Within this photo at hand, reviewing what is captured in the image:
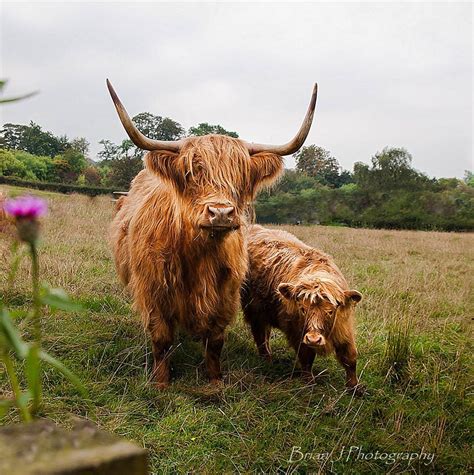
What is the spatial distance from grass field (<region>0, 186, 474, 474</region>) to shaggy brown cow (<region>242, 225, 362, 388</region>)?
253 millimetres

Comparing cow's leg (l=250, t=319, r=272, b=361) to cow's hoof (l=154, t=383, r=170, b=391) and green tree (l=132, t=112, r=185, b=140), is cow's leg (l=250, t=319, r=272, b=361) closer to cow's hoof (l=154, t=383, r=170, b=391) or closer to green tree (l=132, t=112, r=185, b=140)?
cow's hoof (l=154, t=383, r=170, b=391)

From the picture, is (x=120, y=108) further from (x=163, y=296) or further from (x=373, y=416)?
(x=373, y=416)

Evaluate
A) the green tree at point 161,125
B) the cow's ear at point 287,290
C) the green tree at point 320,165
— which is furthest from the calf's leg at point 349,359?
the green tree at point 320,165

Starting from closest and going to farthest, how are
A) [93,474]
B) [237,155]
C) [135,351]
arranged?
[93,474] → [237,155] → [135,351]

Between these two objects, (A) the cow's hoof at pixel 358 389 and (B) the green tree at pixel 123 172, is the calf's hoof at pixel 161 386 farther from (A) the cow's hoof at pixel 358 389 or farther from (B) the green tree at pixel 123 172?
(B) the green tree at pixel 123 172

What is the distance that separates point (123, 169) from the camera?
1070 inches

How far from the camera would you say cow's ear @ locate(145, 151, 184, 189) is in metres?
4.07

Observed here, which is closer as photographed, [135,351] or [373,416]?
[373,416]

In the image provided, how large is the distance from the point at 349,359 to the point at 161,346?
163cm

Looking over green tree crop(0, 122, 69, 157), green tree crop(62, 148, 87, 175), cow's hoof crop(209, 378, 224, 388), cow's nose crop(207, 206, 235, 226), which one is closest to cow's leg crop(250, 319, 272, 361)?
cow's hoof crop(209, 378, 224, 388)

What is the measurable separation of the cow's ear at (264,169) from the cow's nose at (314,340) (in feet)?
4.22

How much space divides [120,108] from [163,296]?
1534mm

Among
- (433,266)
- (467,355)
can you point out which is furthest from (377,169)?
(467,355)

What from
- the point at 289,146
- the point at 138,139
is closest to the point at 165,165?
the point at 138,139
